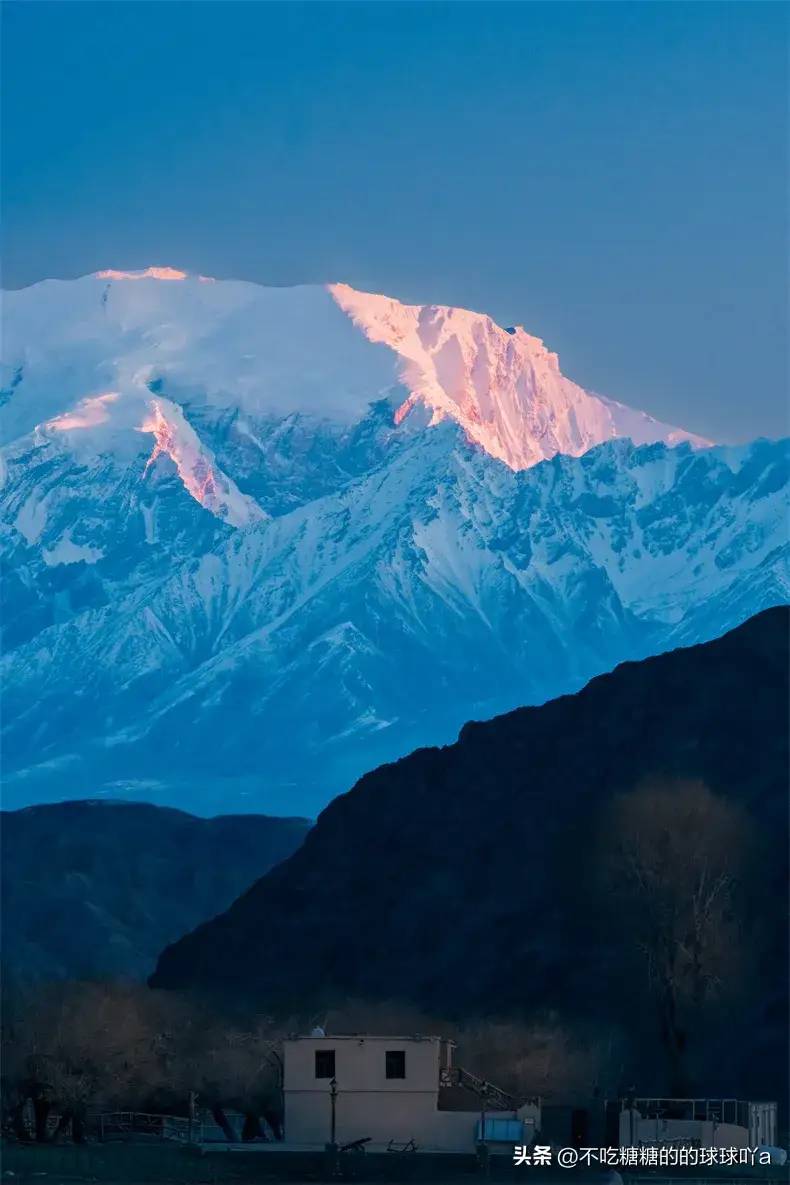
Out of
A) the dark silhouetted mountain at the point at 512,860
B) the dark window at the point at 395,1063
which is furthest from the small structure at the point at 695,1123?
the dark silhouetted mountain at the point at 512,860

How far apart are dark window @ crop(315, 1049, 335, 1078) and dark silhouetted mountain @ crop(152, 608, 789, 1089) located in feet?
109

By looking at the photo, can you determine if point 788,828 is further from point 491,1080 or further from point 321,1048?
point 321,1048

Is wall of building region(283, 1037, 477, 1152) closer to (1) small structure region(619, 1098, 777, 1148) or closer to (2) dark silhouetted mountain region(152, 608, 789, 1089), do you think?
(1) small structure region(619, 1098, 777, 1148)

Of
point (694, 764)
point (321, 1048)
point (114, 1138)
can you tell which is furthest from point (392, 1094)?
point (694, 764)

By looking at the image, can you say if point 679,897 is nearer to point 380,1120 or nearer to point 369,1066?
point 369,1066

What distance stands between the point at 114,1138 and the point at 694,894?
2304 centimetres

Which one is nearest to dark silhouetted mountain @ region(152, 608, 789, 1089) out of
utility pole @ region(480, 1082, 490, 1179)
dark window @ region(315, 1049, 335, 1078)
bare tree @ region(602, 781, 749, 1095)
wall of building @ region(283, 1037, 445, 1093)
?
bare tree @ region(602, 781, 749, 1095)

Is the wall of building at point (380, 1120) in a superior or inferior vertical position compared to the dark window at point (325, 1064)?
inferior

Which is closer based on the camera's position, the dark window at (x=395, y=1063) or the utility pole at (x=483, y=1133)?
the utility pole at (x=483, y=1133)

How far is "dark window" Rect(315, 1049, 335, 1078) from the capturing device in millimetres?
84375

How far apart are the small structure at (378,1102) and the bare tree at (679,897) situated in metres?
11.5

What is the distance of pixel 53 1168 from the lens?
76688 millimetres

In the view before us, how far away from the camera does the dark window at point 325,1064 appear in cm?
8438

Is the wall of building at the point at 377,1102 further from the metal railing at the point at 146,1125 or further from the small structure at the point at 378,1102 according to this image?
the metal railing at the point at 146,1125
